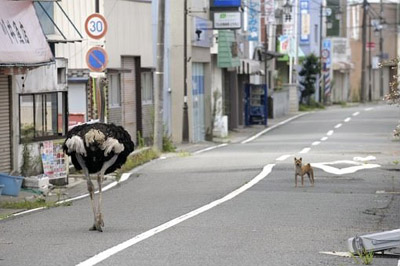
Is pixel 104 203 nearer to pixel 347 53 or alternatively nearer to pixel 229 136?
pixel 229 136

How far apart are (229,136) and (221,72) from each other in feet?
15.9

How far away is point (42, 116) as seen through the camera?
22.3 m

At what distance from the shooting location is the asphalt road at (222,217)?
10859 millimetres

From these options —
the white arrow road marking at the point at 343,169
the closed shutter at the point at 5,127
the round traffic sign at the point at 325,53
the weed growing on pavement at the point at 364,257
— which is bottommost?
the white arrow road marking at the point at 343,169

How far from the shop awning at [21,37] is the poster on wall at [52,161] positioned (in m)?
1.95

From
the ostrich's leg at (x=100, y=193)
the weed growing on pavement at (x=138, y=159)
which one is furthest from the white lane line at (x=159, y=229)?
the weed growing on pavement at (x=138, y=159)

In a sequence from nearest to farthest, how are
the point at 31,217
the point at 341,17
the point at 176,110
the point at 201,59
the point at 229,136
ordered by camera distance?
the point at 31,217, the point at 176,110, the point at 201,59, the point at 229,136, the point at 341,17

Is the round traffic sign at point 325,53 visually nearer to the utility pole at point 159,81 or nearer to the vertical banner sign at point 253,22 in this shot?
the vertical banner sign at point 253,22

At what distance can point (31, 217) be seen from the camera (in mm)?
15312

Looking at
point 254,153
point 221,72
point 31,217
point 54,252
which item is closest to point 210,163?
point 254,153

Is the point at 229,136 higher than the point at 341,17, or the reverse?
the point at 341,17

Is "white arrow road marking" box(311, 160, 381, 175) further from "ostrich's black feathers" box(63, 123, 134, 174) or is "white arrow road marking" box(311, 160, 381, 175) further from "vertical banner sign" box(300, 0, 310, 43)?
"vertical banner sign" box(300, 0, 310, 43)

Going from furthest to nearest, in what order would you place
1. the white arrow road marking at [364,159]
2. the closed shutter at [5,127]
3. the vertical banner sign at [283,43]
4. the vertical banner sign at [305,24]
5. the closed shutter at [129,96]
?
1. the vertical banner sign at [305,24]
2. the vertical banner sign at [283,43]
3. the closed shutter at [129,96]
4. the white arrow road marking at [364,159]
5. the closed shutter at [5,127]

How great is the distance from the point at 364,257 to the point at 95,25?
12159 millimetres
